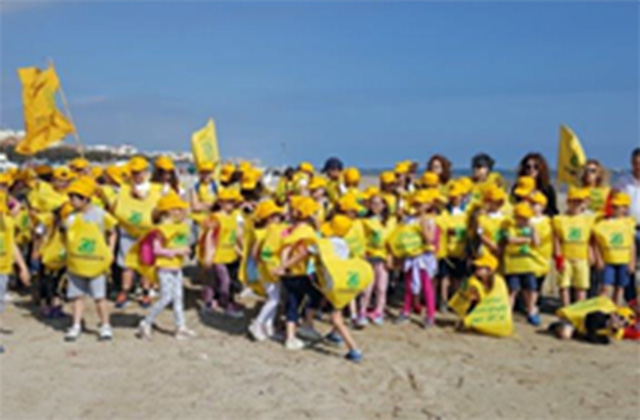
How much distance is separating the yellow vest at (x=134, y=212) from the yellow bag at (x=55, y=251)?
3.26ft

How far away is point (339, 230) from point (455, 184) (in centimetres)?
258

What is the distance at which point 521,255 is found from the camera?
9.64 meters

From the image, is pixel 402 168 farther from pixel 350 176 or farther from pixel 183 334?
pixel 183 334

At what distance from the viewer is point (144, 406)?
670 centimetres

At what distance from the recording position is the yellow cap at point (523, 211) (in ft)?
31.0

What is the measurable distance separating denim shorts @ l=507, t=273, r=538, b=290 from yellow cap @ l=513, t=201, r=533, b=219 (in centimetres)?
74

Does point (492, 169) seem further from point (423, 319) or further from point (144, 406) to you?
point (144, 406)

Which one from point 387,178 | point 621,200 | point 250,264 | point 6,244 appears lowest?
point 250,264

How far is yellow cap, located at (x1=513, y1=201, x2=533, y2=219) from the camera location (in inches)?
372

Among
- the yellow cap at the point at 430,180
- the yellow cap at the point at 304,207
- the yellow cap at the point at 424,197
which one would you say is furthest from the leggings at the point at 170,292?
the yellow cap at the point at 430,180

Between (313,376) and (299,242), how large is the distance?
145 cm

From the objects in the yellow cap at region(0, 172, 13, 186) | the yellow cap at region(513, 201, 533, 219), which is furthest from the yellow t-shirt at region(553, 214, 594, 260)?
the yellow cap at region(0, 172, 13, 186)

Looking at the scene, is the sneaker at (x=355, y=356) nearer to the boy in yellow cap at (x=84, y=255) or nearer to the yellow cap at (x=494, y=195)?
the boy in yellow cap at (x=84, y=255)

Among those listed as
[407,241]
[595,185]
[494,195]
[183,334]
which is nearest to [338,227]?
[407,241]
